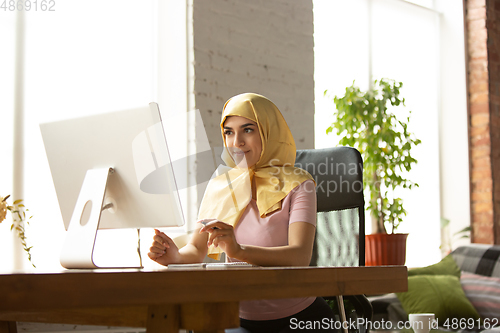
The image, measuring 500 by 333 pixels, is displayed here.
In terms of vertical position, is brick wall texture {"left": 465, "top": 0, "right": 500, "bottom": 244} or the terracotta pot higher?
brick wall texture {"left": 465, "top": 0, "right": 500, "bottom": 244}

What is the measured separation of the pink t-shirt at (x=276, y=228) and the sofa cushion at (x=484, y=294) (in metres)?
1.71

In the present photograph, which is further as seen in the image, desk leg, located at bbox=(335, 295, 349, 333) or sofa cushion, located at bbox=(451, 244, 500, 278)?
sofa cushion, located at bbox=(451, 244, 500, 278)

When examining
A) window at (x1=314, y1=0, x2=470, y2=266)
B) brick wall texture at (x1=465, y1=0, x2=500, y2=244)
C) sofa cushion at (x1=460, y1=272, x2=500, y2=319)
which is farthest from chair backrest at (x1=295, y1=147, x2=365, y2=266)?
brick wall texture at (x1=465, y1=0, x2=500, y2=244)

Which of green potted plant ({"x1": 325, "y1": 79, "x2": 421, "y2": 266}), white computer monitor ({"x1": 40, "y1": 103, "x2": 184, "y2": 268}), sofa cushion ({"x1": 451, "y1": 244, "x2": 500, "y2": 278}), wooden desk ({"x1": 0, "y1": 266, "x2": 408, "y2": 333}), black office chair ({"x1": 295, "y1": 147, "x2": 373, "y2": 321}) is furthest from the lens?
green potted plant ({"x1": 325, "y1": 79, "x2": 421, "y2": 266})

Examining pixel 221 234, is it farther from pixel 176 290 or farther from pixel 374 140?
pixel 374 140

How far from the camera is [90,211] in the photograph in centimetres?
113

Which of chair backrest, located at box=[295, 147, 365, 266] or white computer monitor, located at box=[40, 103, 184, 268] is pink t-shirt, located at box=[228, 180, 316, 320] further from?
white computer monitor, located at box=[40, 103, 184, 268]

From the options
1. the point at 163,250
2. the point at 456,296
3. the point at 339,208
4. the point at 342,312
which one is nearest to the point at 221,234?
the point at 163,250

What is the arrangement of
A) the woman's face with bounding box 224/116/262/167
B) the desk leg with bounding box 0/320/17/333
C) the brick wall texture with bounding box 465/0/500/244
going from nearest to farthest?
the desk leg with bounding box 0/320/17/333 → the woman's face with bounding box 224/116/262/167 → the brick wall texture with bounding box 465/0/500/244

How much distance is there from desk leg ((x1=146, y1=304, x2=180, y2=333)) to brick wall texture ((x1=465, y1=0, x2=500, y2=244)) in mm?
4095

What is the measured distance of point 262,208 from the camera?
1.52 m

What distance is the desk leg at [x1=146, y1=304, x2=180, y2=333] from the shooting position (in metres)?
0.79

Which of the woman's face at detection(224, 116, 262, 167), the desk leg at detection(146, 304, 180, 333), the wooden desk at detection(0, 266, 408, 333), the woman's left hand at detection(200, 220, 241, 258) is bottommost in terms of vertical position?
the desk leg at detection(146, 304, 180, 333)

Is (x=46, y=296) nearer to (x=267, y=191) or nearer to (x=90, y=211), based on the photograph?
(x=90, y=211)
